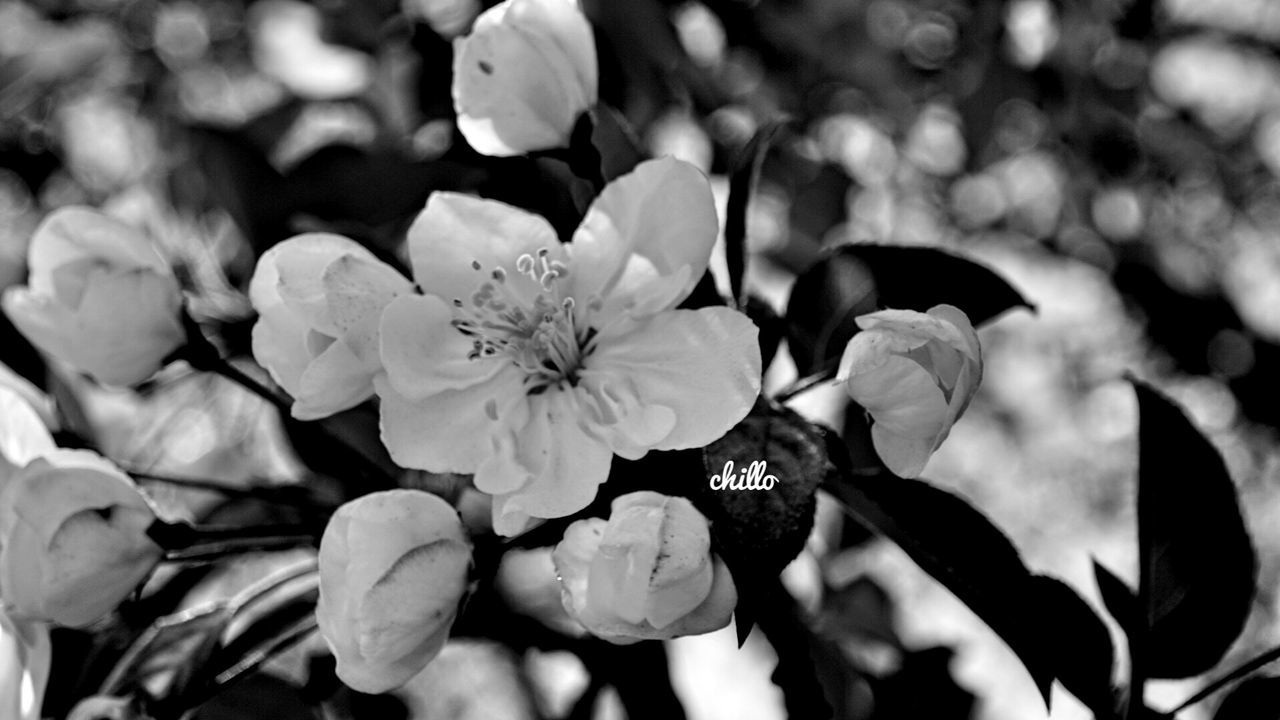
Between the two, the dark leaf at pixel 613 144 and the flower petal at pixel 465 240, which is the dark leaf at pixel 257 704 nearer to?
the flower petal at pixel 465 240

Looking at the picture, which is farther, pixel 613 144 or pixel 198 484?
pixel 198 484

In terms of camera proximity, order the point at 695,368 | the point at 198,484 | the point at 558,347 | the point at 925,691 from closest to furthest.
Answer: the point at 695,368 < the point at 558,347 < the point at 198,484 < the point at 925,691

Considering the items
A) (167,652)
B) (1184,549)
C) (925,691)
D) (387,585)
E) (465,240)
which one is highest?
(465,240)

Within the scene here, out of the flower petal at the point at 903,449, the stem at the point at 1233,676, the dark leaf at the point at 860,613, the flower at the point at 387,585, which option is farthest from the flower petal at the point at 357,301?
the dark leaf at the point at 860,613

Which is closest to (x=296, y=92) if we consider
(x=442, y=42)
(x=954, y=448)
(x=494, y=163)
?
(x=442, y=42)

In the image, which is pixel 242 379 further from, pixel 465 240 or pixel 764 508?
pixel 764 508

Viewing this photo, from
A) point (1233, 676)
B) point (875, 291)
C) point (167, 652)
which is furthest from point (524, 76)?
point (1233, 676)
